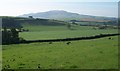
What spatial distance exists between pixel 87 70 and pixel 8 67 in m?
10.7

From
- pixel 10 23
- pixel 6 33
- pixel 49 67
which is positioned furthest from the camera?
pixel 10 23

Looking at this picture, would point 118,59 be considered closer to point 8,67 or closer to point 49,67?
point 49,67

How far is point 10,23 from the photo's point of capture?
169000mm

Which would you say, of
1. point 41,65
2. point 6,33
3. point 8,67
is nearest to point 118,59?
point 41,65

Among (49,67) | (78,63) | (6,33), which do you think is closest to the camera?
(49,67)

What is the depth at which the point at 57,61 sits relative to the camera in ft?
126

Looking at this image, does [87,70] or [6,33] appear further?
[6,33]

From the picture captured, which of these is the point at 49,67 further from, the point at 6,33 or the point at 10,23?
the point at 10,23

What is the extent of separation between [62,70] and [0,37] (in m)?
58.2

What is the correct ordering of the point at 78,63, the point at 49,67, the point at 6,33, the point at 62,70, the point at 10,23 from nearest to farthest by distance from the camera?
1. the point at 62,70
2. the point at 49,67
3. the point at 78,63
4. the point at 6,33
5. the point at 10,23

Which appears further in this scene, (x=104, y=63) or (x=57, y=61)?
(x=57, y=61)

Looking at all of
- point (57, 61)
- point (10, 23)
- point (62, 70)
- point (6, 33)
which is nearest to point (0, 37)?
point (6, 33)

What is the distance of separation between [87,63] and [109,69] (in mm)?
4466

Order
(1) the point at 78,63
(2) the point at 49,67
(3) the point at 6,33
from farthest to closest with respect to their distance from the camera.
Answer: (3) the point at 6,33 < (1) the point at 78,63 < (2) the point at 49,67
